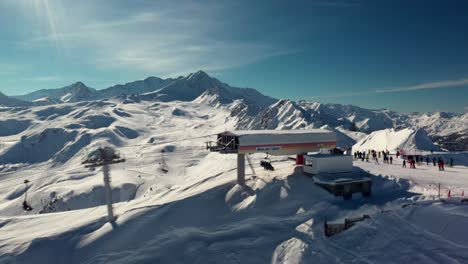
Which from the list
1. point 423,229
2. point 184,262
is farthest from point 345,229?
point 184,262

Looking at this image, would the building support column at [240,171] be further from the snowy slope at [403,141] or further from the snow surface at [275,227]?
the snowy slope at [403,141]

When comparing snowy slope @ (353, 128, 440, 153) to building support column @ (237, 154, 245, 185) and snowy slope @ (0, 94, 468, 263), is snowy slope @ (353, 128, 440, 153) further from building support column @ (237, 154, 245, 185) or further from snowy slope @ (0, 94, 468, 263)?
building support column @ (237, 154, 245, 185)

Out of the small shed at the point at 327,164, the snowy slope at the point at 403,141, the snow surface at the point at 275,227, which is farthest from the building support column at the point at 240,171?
the snowy slope at the point at 403,141

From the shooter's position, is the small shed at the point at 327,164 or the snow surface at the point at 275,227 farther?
the small shed at the point at 327,164

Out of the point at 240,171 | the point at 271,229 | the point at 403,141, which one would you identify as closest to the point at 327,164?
the point at 240,171

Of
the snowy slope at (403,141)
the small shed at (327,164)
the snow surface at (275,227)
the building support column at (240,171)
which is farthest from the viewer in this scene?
the snowy slope at (403,141)
